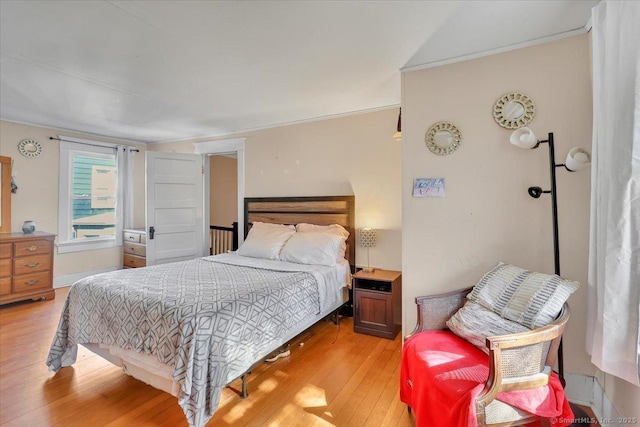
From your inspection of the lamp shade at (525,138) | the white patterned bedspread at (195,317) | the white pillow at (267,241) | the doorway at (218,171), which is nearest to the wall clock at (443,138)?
the lamp shade at (525,138)

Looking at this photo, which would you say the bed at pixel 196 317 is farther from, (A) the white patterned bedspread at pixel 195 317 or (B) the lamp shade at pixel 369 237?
(B) the lamp shade at pixel 369 237

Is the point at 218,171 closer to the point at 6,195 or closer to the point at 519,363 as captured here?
the point at 6,195

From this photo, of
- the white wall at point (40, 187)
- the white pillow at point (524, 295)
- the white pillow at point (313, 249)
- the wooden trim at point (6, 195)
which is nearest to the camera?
the white pillow at point (524, 295)

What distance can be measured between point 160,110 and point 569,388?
4460mm

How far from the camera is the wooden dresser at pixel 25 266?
11.6 feet

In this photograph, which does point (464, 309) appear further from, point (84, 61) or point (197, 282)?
point (84, 61)

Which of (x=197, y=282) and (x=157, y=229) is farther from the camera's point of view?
(x=157, y=229)

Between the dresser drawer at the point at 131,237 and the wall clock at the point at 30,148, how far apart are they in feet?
5.27

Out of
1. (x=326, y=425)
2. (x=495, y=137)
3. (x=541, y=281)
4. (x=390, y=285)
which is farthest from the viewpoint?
(x=390, y=285)

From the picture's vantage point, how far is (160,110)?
3.48m

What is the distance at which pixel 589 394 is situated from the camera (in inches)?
72.0

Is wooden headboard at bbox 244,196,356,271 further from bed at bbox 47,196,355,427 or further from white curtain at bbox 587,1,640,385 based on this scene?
white curtain at bbox 587,1,640,385

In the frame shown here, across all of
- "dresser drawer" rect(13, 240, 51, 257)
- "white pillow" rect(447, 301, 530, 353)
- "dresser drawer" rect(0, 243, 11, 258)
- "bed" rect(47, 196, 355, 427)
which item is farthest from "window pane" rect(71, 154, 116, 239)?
"white pillow" rect(447, 301, 530, 353)

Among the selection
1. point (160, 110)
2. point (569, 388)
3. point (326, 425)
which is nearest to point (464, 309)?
point (569, 388)
